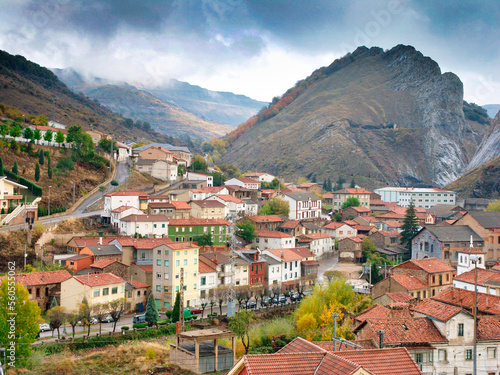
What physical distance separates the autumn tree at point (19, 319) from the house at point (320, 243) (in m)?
42.1

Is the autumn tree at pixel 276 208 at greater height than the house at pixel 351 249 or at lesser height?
greater

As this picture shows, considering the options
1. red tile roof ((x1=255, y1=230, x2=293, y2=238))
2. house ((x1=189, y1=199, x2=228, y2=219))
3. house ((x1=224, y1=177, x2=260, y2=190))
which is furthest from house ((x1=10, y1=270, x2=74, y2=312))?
house ((x1=224, y1=177, x2=260, y2=190))

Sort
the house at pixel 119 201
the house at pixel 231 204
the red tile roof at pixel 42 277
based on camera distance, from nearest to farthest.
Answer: the red tile roof at pixel 42 277, the house at pixel 119 201, the house at pixel 231 204

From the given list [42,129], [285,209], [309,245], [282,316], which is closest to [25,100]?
[42,129]

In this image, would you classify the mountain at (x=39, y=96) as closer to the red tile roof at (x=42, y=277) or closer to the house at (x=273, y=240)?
the house at (x=273, y=240)

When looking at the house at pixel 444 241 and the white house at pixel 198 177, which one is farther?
the white house at pixel 198 177

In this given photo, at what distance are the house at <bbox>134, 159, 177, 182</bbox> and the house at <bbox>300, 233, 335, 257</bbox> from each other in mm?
25275

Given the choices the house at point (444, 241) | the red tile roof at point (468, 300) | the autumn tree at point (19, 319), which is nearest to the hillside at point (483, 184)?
the house at point (444, 241)

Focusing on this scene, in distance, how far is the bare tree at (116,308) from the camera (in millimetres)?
37750

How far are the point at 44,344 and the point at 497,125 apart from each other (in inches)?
6145

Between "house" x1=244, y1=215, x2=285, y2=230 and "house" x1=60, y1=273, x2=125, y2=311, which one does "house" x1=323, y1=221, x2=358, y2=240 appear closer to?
"house" x1=244, y1=215, x2=285, y2=230

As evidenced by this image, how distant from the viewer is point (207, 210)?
6569 centimetres

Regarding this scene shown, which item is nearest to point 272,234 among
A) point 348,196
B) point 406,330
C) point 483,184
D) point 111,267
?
point 111,267

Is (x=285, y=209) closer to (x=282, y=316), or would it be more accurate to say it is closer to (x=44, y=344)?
(x=282, y=316)
